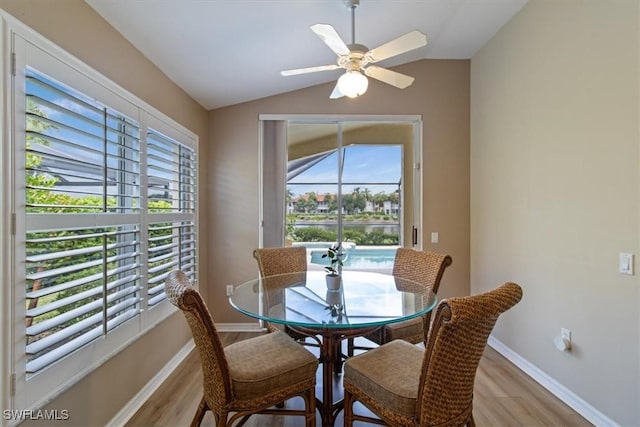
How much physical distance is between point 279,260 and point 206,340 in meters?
1.45

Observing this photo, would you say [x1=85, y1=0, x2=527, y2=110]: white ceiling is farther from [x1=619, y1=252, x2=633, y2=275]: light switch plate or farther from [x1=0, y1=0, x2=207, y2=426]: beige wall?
[x1=619, y1=252, x2=633, y2=275]: light switch plate

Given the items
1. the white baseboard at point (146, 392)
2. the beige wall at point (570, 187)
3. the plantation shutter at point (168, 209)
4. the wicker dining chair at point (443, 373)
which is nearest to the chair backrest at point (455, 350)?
the wicker dining chair at point (443, 373)

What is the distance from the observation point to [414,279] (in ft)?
8.71

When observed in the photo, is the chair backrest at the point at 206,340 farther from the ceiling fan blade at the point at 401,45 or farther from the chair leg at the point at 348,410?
the ceiling fan blade at the point at 401,45

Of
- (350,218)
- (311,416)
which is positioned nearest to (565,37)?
(350,218)

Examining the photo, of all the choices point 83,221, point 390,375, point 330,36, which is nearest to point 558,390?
point 390,375

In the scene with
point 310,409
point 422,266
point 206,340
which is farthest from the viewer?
point 422,266

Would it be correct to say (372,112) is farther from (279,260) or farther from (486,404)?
(486,404)

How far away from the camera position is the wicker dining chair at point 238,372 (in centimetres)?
142

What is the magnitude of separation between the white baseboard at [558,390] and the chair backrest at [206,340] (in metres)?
2.25

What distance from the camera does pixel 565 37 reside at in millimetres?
2271

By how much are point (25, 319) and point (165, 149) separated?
1.57m

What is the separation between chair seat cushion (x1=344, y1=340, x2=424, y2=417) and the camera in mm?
1448

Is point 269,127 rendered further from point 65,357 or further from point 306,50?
point 65,357
